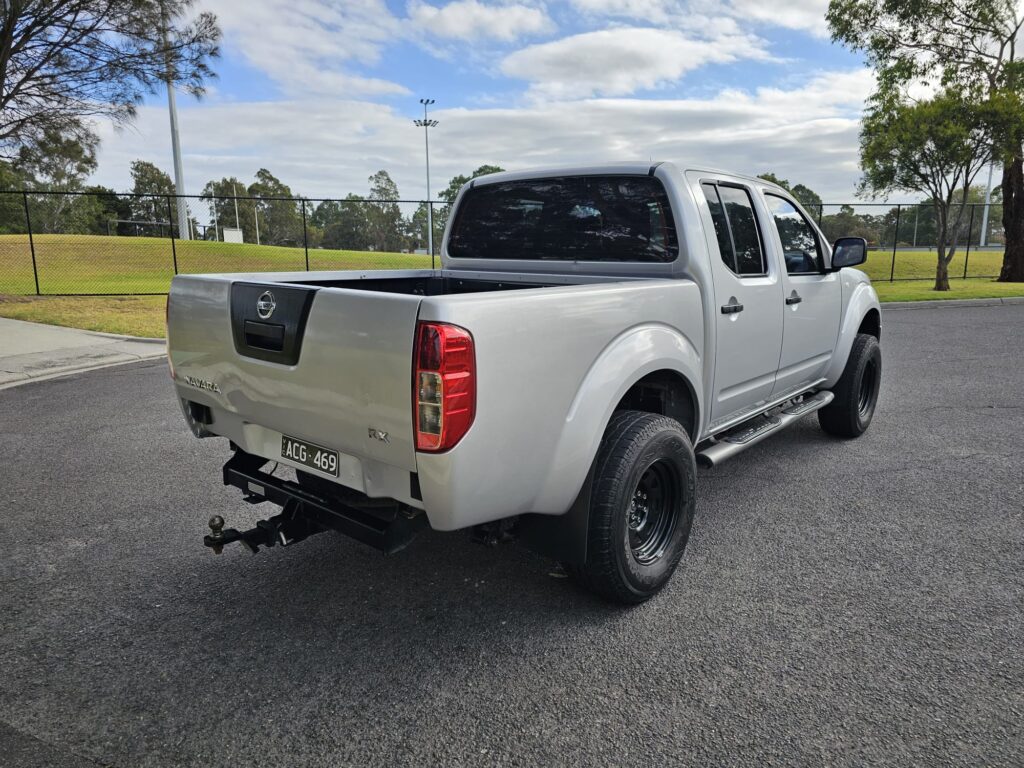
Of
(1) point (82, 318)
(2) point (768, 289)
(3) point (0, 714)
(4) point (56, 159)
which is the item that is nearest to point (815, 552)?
(2) point (768, 289)

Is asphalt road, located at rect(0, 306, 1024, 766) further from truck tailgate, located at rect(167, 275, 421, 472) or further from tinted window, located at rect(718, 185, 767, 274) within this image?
tinted window, located at rect(718, 185, 767, 274)

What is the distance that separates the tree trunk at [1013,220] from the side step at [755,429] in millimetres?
21597

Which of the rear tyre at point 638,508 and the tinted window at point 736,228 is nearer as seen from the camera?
the rear tyre at point 638,508

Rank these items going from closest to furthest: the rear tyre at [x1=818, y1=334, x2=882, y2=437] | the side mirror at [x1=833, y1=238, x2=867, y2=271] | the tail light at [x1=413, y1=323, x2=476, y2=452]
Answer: the tail light at [x1=413, y1=323, x2=476, y2=452] → the side mirror at [x1=833, y1=238, x2=867, y2=271] → the rear tyre at [x1=818, y1=334, x2=882, y2=437]

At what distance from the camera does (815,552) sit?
11.9 feet

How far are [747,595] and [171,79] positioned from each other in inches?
599

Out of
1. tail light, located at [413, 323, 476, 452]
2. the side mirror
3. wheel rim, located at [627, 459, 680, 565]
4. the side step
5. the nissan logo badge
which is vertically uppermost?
the side mirror

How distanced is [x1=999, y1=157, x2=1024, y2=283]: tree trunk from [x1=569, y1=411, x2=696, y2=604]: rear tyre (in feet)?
78.0

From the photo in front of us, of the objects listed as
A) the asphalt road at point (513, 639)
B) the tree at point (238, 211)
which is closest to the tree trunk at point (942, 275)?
the asphalt road at point (513, 639)

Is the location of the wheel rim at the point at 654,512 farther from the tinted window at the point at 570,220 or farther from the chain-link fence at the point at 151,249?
the chain-link fence at the point at 151,249

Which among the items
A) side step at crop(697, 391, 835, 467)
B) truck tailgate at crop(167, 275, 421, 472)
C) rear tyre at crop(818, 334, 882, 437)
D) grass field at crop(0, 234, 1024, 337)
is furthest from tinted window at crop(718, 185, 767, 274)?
grass field at crop(0, 234, 1024, 337)

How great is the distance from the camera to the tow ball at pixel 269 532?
2.96 m

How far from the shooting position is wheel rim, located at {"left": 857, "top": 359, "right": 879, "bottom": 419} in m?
5.75

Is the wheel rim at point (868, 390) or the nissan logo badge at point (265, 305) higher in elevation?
the nissan logo badge at point (265, 305)
